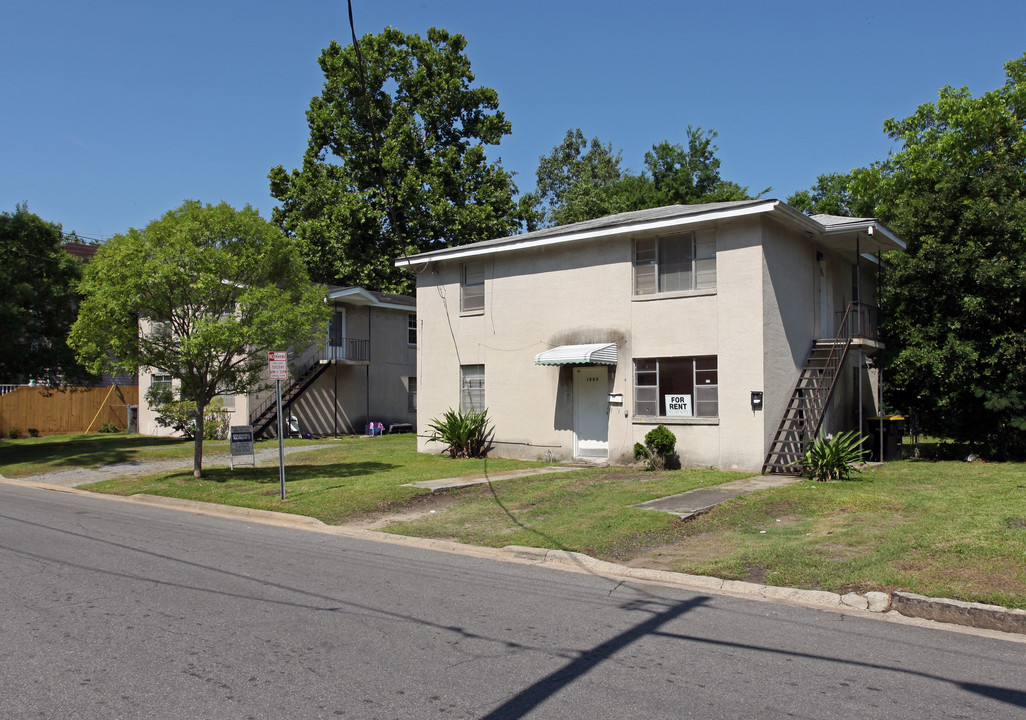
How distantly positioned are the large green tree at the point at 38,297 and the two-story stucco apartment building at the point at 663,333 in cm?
1177

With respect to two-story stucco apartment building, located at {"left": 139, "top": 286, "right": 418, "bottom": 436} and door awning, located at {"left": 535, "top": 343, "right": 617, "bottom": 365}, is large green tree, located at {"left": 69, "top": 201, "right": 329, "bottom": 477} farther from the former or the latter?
two-story stucco apartment building, located at {"left": 139, "top": 286, "right": 418, "bottom": 436}

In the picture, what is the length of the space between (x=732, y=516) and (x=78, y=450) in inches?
865

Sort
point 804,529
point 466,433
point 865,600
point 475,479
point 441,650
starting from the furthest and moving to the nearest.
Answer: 1. point 466,433
2. point 475,479
3. point 804,529
4. point 865,600
5. point 441,650

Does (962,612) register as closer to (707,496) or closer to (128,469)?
(707,496)

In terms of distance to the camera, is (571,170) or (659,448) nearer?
(659,448)

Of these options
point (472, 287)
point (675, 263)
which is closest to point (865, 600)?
point (675, 263)

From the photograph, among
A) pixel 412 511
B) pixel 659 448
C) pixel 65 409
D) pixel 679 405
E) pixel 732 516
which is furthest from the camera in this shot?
pixel 65 409

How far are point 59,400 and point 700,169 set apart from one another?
3374 cm

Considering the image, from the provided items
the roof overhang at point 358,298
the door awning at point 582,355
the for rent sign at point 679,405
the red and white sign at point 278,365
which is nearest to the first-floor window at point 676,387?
the for rent sign at point 679,405

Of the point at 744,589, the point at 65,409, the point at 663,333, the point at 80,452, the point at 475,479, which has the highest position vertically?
the point at 663,333

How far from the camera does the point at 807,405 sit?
56.7 ft

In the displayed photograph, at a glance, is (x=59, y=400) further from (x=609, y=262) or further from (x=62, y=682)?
(x=62, y=682)

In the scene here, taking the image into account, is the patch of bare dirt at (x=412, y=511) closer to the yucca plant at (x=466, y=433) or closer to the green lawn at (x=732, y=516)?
the green lawn at (x=732, y=516)

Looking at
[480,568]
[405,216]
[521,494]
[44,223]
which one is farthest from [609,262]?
[405,216]
